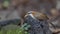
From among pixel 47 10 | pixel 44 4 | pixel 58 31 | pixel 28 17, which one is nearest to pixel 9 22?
pixel 28 17

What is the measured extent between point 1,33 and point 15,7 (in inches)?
148

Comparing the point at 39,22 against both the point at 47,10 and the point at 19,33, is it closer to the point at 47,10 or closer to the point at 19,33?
the point at 19,33

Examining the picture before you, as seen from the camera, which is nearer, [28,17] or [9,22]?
[28,17]

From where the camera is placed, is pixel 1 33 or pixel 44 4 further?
pixel 44 4

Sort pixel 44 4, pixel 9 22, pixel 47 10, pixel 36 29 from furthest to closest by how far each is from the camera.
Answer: pixel 44 4 → pixel 47 10 → pixel 9 22 → pixel 36 29

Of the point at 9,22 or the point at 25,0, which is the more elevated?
the point at 25,0

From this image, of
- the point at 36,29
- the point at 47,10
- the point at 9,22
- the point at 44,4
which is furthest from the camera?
the point at 44,4

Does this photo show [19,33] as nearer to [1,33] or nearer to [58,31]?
[1,33]

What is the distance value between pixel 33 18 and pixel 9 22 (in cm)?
53

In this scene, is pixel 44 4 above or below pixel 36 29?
above

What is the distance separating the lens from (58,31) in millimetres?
3686

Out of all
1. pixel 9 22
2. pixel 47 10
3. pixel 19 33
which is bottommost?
pixel 19 33

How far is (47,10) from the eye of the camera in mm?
6441

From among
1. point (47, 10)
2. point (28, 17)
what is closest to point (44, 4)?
point (47, 10)
